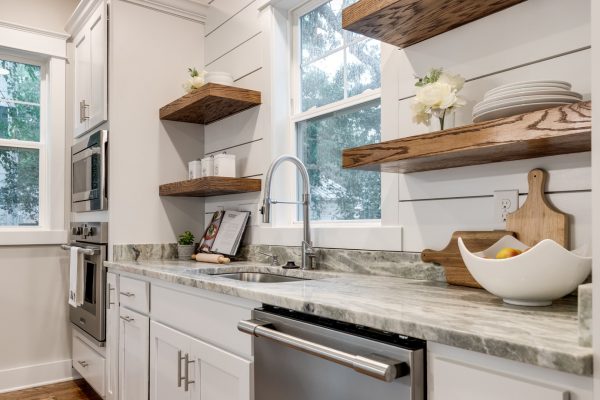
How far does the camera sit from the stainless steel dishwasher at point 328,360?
0.97 meters

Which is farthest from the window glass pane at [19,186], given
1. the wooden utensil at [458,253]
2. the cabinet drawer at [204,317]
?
the wooden utensil at [458,253]

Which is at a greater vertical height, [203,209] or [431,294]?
[203,209]

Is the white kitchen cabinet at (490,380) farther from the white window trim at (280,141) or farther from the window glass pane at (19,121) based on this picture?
the window glass pane at (19,121)

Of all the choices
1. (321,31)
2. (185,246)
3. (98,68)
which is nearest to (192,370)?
(185,246)

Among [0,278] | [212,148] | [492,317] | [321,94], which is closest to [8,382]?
[0,278]

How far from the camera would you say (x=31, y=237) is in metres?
3.27

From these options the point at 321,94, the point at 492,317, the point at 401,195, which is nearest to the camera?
the point at 492,317

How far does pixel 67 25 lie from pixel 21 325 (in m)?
2.06

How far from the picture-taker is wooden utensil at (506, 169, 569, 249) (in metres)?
1.29

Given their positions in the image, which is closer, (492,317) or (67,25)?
(492,317)

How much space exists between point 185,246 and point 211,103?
843 millimetres

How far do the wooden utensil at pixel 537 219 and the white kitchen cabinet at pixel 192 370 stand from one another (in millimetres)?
877

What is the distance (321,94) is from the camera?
2.39 metres

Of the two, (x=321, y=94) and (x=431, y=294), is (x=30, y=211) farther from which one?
(x=431, y=294)
